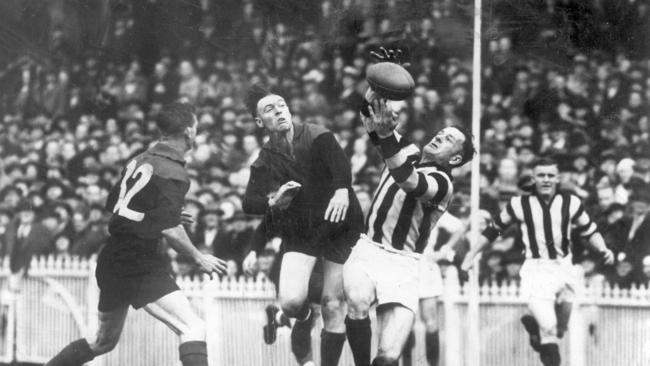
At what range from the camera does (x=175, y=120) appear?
721cm

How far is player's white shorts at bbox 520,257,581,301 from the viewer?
874 cm

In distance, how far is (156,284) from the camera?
6828 mm

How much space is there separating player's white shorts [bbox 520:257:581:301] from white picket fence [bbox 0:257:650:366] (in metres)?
0.12

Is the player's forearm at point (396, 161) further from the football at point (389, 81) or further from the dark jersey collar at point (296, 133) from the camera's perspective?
the dark jersey collar at point (296, 133)

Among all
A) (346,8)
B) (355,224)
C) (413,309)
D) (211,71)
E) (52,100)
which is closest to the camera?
(413,309)

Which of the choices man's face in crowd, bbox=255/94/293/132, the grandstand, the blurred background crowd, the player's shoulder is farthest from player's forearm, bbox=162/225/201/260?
the blurred background crowd

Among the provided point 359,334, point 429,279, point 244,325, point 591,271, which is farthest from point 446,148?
point 244,325

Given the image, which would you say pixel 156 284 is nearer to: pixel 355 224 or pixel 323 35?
pixel 355 224

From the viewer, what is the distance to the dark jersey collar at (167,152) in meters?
7.09

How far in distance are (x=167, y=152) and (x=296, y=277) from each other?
4.07 feet

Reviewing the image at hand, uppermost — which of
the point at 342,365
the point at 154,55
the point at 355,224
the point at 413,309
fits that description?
the point at 154,55

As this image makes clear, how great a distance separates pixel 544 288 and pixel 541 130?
1284 millimetres

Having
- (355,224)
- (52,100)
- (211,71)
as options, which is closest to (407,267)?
(355,224)

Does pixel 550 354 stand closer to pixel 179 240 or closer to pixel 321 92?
pixel 321 92
